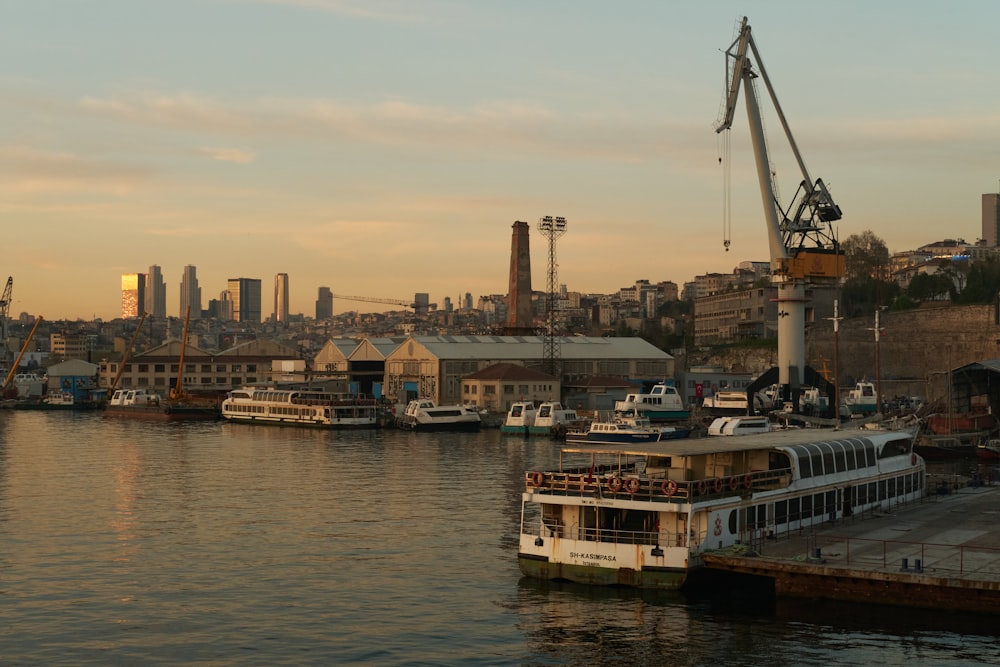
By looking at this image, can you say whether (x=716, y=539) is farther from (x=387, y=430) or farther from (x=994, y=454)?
(x=387, y=430)

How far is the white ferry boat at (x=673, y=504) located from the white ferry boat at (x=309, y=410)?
77014mm

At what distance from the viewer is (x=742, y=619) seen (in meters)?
36.0

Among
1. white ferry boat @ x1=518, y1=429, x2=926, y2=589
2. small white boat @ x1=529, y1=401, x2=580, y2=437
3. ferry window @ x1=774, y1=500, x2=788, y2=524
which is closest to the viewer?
white ferry boat @ x1=518, y1=429, x2=926, y2=589

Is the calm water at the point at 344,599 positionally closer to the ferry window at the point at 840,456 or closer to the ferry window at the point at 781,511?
the ferry window at the point at 781,511

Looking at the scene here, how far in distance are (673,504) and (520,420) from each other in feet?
247

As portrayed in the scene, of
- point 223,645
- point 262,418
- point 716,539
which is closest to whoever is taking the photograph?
point 223,645

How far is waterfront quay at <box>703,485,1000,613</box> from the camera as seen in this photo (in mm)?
34469

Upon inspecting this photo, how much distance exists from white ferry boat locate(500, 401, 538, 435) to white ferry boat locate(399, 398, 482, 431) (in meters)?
4.14

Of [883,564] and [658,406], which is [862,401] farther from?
[883,564]

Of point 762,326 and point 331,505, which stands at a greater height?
point 762,326

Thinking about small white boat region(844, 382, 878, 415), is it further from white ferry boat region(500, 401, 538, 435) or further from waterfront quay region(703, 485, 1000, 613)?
waterfront quay region(703, 485, 1000, 613)

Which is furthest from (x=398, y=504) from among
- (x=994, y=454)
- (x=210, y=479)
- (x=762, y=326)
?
(x=762, y=326)

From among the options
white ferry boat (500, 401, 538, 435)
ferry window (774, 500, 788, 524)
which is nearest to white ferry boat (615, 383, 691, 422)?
white ferry boat (500, 401, 538, 435)

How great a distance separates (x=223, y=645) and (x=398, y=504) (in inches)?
1049
